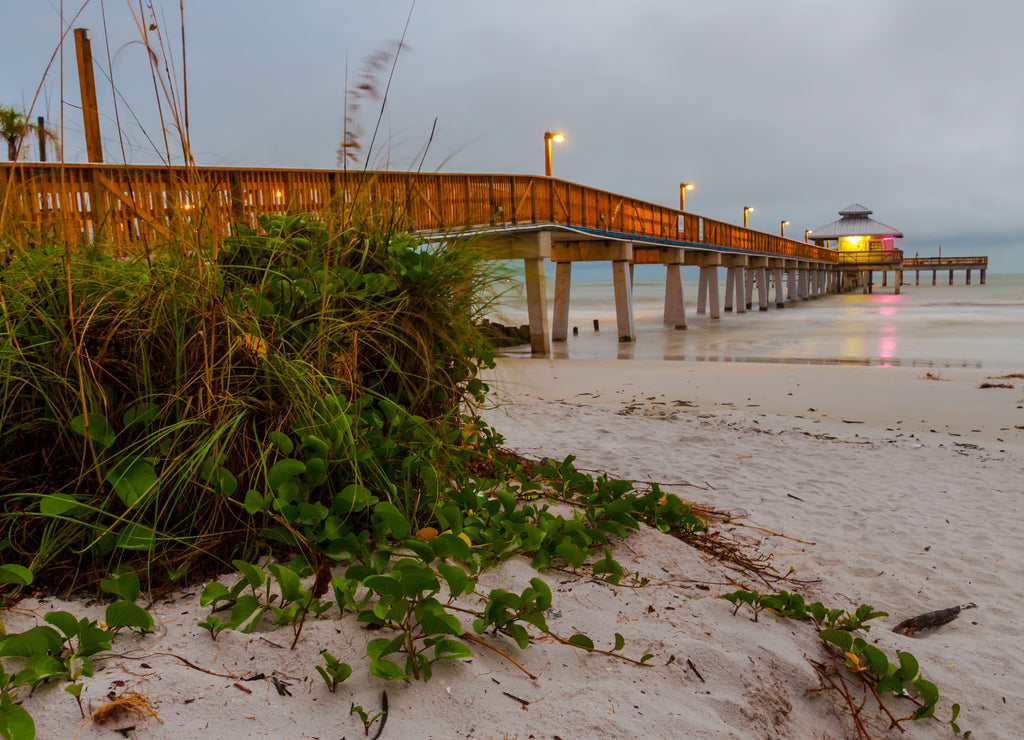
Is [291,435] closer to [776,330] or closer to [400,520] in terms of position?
[400,520]

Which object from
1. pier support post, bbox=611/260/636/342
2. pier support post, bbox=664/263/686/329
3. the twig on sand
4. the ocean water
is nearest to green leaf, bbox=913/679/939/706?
the twig on sand

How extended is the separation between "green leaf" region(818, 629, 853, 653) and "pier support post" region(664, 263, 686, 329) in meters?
27.2

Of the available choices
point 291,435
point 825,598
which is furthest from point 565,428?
point 291,435

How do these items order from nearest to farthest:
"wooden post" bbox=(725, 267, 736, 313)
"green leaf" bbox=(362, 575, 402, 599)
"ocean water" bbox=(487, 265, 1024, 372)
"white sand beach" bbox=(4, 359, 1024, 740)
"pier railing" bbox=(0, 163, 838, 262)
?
"white sand beach" bbox=(4, 359, 1024, 740)
"green leaf" bbox=(362, 575, 402, 599)
"pier railing" bbox=(0, 163, 838, 262)
"ocean water" bbox=(487, 265, 1024, 372)
"wooden post" bbox=(725, 267, 736, 313)

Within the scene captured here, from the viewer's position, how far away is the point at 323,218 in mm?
3221

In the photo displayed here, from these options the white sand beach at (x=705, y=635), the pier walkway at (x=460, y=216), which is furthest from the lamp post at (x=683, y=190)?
the white sand beach at (x=705, y=635)

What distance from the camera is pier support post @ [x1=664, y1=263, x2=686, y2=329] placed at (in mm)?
29258

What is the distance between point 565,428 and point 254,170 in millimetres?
5422

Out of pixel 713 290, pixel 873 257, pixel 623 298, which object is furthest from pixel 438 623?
pixel 873 257

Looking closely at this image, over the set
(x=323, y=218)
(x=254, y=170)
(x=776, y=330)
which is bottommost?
(x=776, y=330)

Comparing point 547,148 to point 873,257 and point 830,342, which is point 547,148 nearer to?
point 830,342

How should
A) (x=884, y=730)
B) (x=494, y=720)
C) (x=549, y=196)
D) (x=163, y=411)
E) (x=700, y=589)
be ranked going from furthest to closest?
(x=549, y=196), (x=700, y=589), (x=163, y=411), (x=884, y=730), (x=494, y=720)

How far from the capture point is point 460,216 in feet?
12.8

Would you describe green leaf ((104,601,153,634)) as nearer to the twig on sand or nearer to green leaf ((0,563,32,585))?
green leaf ((0,563,32,585))
